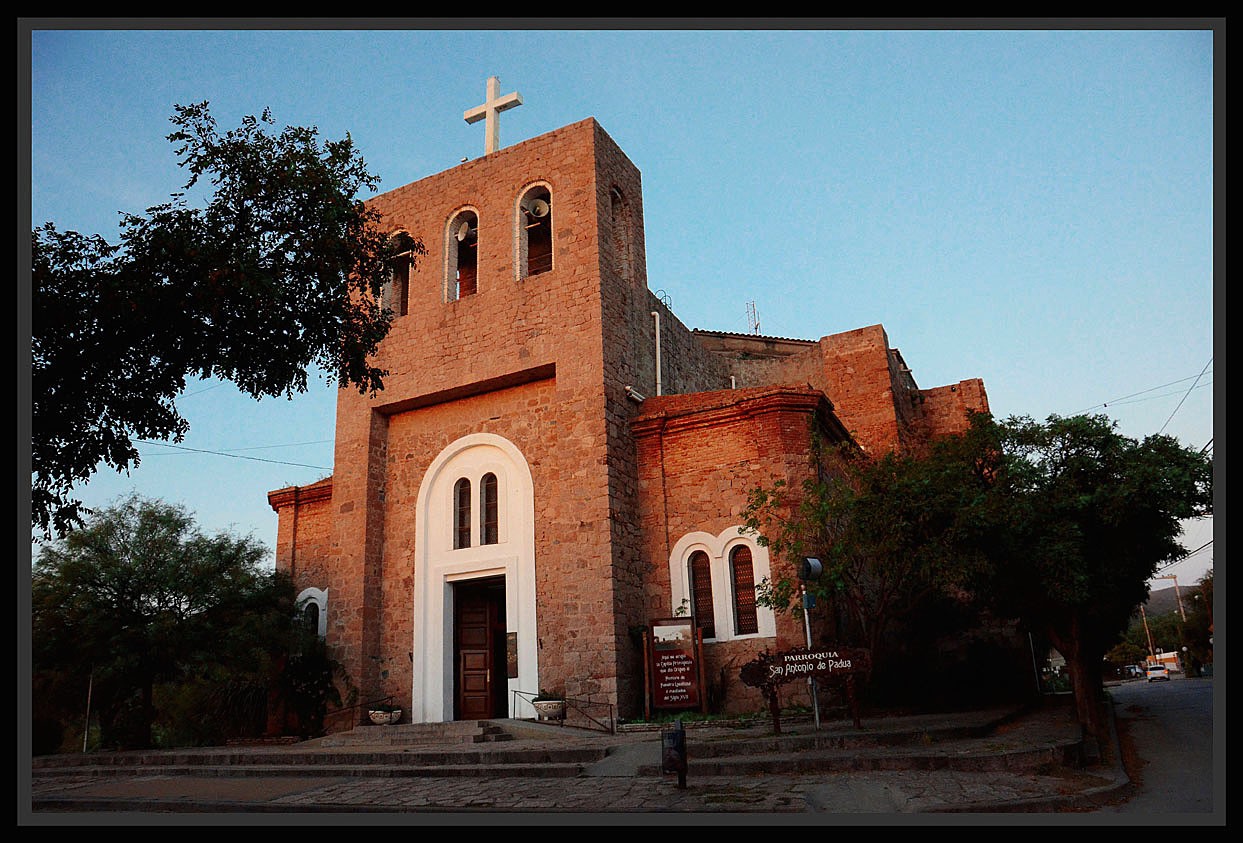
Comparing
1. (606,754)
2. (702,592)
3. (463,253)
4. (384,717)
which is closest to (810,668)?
(606,754)

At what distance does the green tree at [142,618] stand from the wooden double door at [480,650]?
3.20 meters

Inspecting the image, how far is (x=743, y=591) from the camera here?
1592 centimetres

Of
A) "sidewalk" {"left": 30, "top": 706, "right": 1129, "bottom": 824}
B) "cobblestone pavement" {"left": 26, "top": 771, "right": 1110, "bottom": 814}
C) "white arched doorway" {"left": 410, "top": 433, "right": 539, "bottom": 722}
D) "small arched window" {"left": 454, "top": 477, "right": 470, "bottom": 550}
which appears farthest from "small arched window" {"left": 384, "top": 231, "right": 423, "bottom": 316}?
"cobblestone pavement" {"left": 26, "top": 771, "right": 1110, "bottom": 814}

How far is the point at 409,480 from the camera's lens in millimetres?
18781

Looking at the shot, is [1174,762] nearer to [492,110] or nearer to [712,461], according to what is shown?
[712,461]

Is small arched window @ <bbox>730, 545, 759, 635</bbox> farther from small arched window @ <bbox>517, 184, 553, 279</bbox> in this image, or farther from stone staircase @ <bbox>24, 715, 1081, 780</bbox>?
small arched window @ <bbox>517, 184, 553, 279</bbox>

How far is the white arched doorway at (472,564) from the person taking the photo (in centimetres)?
1653

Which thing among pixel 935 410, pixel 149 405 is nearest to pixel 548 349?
pixel 149 405

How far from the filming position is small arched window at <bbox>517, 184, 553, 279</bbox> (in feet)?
62.8

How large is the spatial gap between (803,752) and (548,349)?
9.35 meters

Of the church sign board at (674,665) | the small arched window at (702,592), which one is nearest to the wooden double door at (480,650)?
the church sign board at (674,665)

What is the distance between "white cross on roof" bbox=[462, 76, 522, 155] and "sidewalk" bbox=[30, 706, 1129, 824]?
1321cm

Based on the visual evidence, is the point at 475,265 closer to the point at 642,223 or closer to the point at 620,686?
the point at 642,223

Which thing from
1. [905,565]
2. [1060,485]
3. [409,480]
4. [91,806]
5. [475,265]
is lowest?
[91,806]
